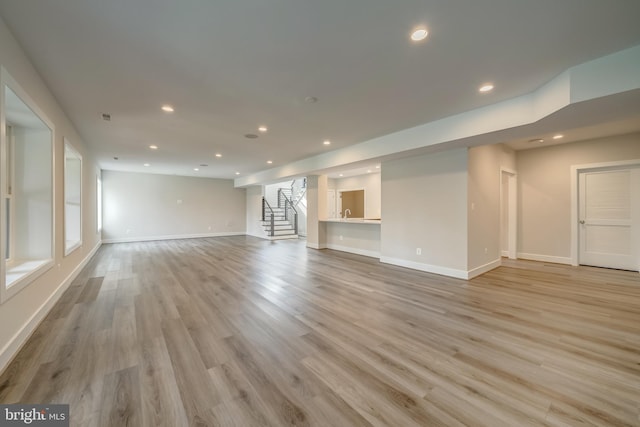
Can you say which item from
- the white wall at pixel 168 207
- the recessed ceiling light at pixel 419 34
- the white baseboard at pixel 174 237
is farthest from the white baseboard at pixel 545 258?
the white wall at pixel 168 207

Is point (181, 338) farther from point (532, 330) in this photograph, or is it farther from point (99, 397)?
point (532, 330)

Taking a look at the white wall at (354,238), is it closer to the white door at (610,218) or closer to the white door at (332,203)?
the white door at (332,203)

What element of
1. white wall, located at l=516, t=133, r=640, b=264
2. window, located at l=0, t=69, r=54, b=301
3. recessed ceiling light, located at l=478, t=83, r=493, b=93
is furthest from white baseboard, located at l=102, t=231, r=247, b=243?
recessed ceiling light, located at l=478, t=83, r=493, b=93

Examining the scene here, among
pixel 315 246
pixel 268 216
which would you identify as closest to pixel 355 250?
pixel 315 246

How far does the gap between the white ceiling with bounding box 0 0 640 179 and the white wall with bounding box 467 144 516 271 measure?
1487 millimetres

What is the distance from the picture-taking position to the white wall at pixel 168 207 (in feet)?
29.4

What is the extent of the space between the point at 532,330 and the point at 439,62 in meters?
2.87

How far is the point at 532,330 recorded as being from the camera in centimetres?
250

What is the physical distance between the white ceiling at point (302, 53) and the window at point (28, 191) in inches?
21.9

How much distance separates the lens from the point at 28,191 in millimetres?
2902

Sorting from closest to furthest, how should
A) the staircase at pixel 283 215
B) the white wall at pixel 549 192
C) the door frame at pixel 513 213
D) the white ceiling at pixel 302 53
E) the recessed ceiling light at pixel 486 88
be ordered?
1. the white ceiling at pixel 302 53
2. the recessed ceiling light at pixel 486 88
3. the white wall at pixel 549 192
4. the door frame at pixel 513 213
5. the staircase at pixel 283 215

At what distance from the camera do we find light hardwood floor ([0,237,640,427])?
4.95ft

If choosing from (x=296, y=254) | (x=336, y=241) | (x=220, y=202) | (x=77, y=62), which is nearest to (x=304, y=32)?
(x=77, y=62)

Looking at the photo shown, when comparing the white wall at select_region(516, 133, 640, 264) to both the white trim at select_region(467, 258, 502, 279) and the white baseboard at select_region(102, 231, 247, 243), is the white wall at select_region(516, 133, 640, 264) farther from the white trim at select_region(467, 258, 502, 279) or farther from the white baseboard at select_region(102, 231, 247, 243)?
the white baseboard at select_region(102, 231, 247, 243)
